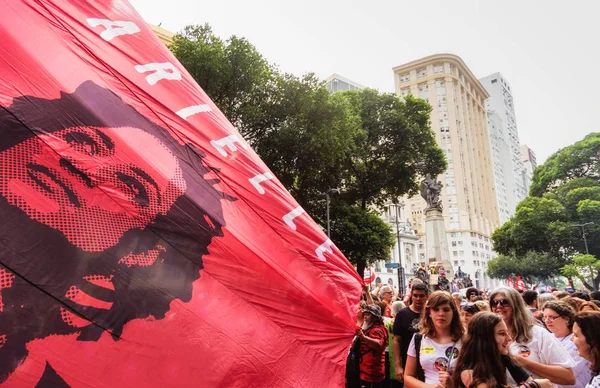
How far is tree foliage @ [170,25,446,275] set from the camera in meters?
18.9

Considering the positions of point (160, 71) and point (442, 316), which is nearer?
point (160, 71)

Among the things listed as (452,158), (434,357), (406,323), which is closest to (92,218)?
(434,357)

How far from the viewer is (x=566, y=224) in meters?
42.2

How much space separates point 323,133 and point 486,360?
1906 centimetres

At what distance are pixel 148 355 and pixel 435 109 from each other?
95033mm

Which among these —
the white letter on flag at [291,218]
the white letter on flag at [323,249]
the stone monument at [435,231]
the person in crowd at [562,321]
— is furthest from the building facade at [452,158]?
the white letter on flag at [291,218]

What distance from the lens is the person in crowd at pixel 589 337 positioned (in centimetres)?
300

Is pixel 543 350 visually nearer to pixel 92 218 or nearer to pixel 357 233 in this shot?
pixel 92 218

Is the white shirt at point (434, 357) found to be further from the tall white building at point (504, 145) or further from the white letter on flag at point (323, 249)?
the tall white building at point (504, 145)

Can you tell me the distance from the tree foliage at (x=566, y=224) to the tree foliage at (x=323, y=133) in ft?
67.0

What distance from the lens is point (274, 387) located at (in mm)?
2633

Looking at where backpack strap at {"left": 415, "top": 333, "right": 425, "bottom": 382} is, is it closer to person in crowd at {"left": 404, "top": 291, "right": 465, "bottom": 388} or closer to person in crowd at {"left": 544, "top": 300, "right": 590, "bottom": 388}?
person in crowd at {"left": 404, "top": 291, "right": 465, "bottom": 388}

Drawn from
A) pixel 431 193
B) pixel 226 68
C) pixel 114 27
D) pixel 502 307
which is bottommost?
pixel 502 307

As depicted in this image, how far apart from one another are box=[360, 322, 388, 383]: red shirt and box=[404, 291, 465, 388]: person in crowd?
195 cm
